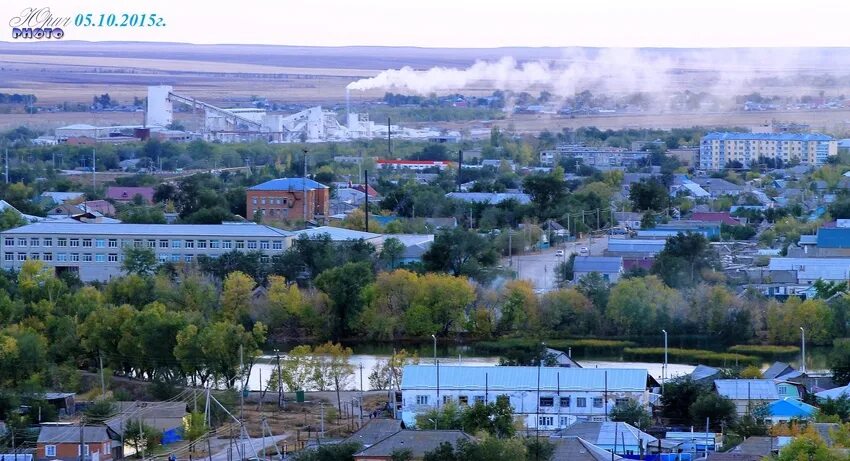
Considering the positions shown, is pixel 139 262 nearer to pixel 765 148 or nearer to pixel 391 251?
pixel 391 251

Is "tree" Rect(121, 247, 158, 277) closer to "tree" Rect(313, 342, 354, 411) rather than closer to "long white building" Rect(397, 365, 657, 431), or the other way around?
"tree" Rect(313, 342, 354, 411)

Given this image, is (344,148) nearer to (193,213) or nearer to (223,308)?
(193,213)

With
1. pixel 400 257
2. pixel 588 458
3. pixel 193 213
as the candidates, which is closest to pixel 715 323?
pixel 400 257

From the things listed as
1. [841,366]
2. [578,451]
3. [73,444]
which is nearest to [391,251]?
[841,366]

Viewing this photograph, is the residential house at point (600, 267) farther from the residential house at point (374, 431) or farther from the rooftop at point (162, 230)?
the residential house at point (374, 431)

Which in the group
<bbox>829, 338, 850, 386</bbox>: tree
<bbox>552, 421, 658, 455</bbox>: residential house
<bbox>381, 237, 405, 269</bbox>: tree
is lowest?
<bbox>552, 421, 658, 455</bbox>: residential house

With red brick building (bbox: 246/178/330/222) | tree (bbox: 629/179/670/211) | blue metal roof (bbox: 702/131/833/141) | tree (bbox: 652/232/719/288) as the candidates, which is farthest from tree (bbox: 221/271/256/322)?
blue metal roof (bbox: 702/131/833/141)

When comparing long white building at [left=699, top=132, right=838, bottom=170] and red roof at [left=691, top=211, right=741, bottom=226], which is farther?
long white building at [left=699, top=132, right=838, bottom=170]
